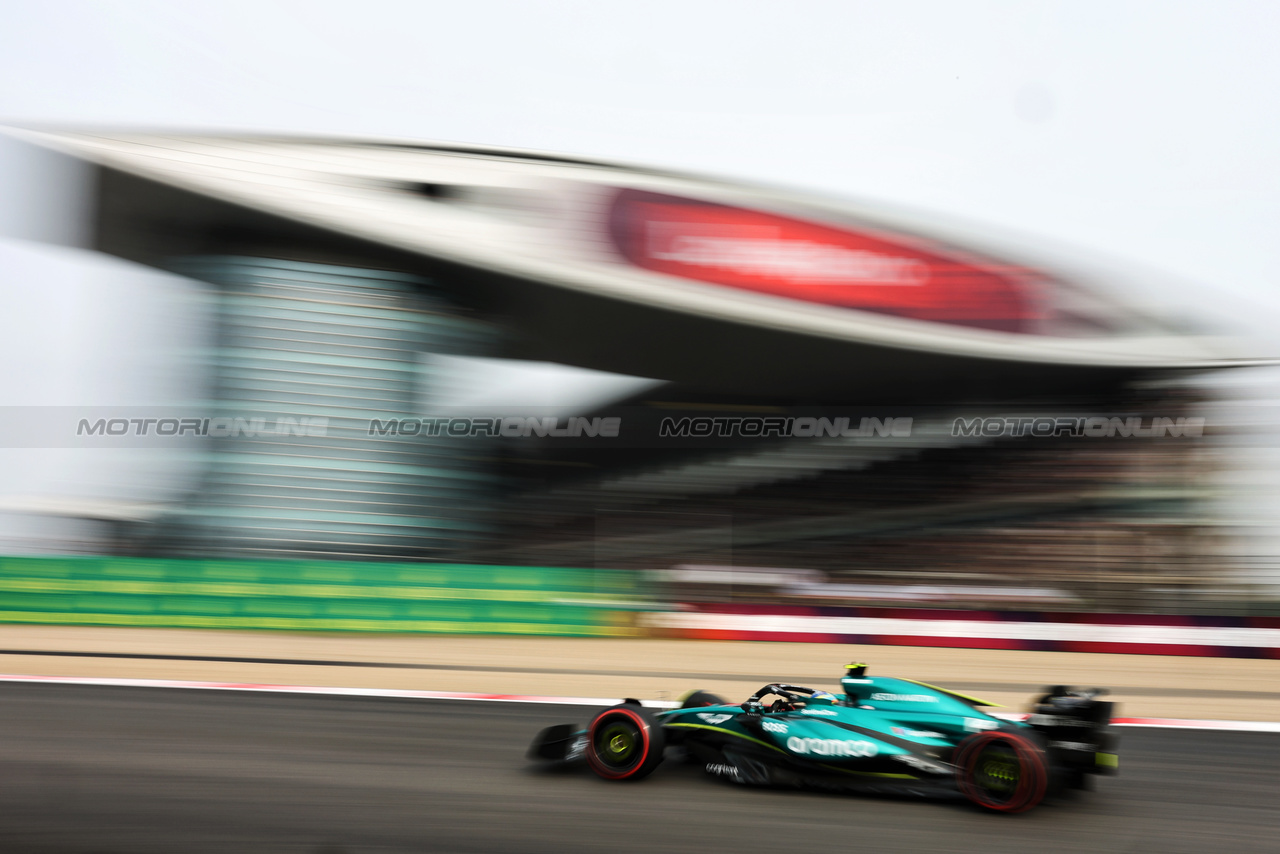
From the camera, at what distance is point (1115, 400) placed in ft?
57.6

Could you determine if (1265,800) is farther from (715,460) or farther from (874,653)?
(715,460)

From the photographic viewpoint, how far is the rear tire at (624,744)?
4.15m

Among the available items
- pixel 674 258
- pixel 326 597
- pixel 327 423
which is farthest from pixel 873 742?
pixel 674 258

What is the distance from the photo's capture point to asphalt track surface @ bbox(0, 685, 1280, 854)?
11.2 feet

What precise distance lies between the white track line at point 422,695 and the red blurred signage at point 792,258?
10942mm

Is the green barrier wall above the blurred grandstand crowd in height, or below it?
below

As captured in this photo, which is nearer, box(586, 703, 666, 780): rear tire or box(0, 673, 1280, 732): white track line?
box(586, 703, 666, 780): rear tire

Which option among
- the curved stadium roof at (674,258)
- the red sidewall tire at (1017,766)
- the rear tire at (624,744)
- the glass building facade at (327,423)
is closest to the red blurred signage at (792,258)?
the curved stadium roof at (674,258)

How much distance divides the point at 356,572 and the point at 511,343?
8.30 metres

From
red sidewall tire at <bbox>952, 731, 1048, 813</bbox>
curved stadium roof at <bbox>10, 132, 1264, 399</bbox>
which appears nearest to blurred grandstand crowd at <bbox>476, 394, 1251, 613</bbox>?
curved stadium roof at <bbox>10, 132, 1264, 399</bbox>

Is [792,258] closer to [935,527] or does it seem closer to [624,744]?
[935,527]

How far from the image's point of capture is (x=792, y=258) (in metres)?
16.7

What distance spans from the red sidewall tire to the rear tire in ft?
4.11

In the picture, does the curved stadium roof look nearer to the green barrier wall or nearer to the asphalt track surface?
the green barrier wall
